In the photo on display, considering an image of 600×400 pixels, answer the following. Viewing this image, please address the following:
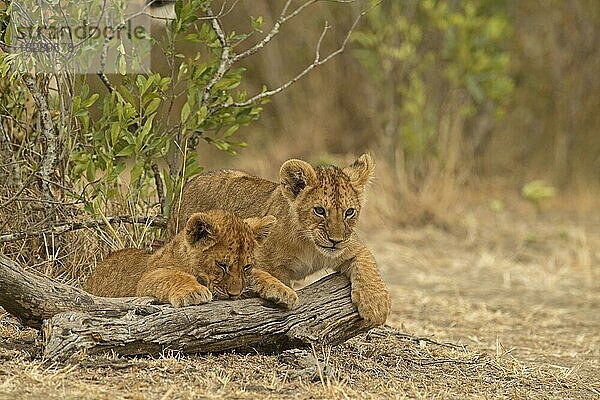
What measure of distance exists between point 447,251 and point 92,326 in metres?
7.10

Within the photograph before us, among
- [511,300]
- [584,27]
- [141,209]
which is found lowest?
[511,300]

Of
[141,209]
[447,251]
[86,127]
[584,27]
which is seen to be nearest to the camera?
[86,127]

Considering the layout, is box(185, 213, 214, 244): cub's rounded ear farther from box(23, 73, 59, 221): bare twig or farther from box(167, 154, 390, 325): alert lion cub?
box(23, 73, 59, 221): bare twig

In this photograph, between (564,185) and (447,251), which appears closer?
(447,251)

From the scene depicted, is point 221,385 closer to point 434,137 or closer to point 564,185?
point 434,137

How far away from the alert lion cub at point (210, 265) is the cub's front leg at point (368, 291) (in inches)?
14.3

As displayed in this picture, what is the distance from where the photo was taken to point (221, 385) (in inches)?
192

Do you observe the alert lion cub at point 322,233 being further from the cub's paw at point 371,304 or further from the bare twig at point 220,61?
the bare twig at point 220,61

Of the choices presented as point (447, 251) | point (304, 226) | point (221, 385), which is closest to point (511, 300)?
point (447, 251)

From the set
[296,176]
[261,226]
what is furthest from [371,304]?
[296,176]

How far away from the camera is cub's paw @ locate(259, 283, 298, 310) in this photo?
5277mm

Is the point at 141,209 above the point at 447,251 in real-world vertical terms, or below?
above

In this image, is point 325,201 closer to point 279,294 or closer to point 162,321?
point 279,294

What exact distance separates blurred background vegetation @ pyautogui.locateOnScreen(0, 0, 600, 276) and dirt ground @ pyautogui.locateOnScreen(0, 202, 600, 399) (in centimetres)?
106
